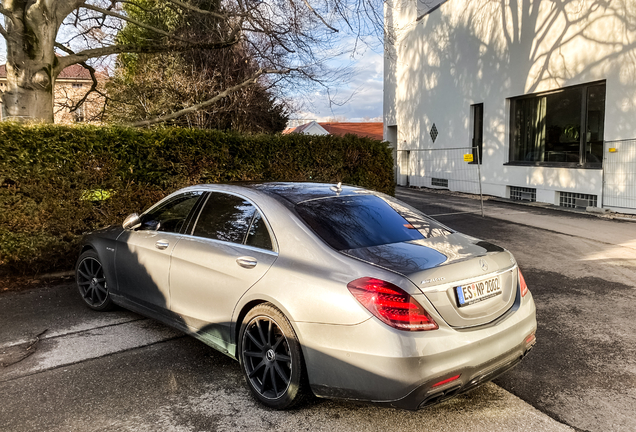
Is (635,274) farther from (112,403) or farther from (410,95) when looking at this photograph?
(410,95)

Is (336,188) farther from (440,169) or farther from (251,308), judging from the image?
(440,169)

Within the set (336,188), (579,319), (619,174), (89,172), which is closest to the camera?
(336,188)

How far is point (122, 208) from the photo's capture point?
743 centimetres

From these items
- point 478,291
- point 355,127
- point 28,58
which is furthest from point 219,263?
point 355,127

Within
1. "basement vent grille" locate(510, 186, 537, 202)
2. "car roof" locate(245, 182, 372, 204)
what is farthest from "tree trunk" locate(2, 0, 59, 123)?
"basement vent grille" locate(510, 186, 537, 202)

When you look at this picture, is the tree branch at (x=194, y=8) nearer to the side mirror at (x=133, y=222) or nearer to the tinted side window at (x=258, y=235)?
the side mirror at (x=133, y=222)

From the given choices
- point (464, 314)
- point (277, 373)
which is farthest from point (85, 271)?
point (464, 314)

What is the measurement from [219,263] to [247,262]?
34cm

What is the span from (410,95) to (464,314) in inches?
828

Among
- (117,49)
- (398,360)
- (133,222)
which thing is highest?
(117,49)

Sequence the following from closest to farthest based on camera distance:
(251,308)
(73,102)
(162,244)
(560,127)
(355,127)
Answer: (251,308) < (162,244) < (73,102) < (560,127) < (355,127)

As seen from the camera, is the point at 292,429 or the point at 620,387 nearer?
the point at 292,429

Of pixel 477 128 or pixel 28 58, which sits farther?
pixel 477 128

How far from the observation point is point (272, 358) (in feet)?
10.6
